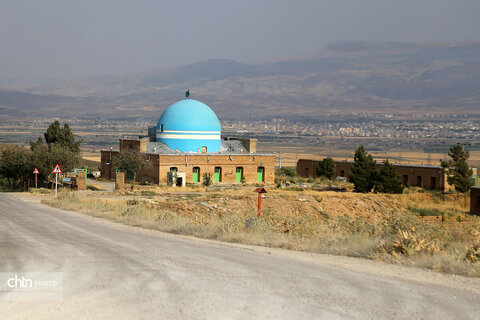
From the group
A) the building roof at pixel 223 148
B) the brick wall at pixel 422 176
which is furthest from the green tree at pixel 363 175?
the building roof at pixel 223 148

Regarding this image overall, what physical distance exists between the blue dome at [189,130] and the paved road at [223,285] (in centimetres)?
3542

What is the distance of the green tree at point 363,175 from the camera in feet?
133

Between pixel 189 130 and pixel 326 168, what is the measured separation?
13320 millimetres

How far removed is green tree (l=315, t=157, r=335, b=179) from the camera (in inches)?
2083

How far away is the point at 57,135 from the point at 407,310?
4982 centimetres

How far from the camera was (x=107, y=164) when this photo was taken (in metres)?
49.9

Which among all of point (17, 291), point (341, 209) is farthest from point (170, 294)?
point (341, 209)

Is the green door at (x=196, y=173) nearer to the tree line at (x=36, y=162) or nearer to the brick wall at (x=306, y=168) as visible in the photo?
the tree line at (x=36, y=162)

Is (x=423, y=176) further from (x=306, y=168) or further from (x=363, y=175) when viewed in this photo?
(x=306, y=168)

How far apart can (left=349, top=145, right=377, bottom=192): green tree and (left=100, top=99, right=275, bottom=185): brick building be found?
26.8 feet

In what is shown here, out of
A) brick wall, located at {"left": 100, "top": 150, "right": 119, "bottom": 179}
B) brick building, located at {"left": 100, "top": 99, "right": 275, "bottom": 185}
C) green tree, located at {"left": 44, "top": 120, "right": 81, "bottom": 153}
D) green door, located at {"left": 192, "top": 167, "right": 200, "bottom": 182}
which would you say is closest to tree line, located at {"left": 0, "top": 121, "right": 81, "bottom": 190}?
brick wall, located at {"left": 100, "top": 150, "right": 119, "bottom": 179}

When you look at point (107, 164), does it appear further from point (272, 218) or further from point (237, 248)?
point (237, 248)

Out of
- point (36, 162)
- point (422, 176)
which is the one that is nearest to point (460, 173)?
point (422, 176)

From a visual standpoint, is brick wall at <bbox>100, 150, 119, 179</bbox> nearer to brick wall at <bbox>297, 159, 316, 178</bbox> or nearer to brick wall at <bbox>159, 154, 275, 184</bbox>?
brick wall at <bbox>159, 154, 275, 184</bbox>
